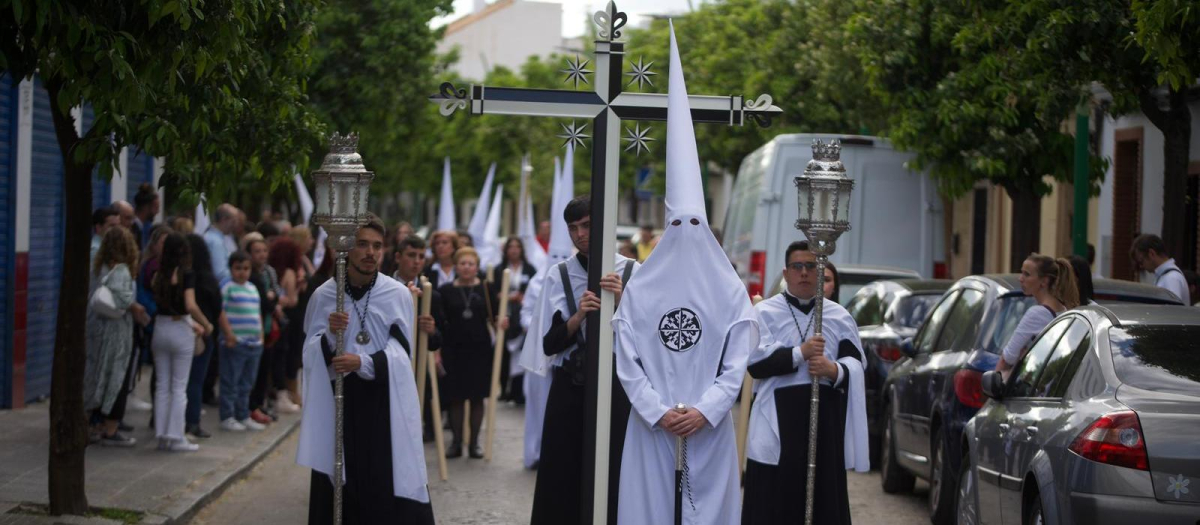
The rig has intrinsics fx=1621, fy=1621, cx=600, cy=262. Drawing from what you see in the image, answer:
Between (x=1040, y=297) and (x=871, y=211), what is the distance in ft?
29.5

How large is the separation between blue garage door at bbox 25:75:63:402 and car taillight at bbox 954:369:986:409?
9133 mm

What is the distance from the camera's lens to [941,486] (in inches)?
393

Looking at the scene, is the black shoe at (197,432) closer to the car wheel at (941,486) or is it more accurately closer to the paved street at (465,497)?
the paved street at (465,497)

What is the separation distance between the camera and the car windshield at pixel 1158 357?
267 inches

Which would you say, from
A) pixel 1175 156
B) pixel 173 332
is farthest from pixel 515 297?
pixel 1175 156

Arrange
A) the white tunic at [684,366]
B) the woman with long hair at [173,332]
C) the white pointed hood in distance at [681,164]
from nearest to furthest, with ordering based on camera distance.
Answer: the white pointed hood in distance at [681,164], the white tunic at [684,366], the woman with long hair at [173,332]

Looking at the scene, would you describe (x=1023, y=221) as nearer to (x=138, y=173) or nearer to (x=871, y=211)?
(x=871, y=211)

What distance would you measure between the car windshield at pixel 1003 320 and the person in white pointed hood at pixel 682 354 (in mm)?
3785

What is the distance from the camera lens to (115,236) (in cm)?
1197

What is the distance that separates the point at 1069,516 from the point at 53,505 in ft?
18.3

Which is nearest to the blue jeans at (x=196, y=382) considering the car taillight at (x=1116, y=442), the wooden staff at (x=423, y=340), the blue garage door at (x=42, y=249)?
the wooden staff at (x=423, y=340)

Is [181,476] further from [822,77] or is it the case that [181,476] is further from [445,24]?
[445,24]

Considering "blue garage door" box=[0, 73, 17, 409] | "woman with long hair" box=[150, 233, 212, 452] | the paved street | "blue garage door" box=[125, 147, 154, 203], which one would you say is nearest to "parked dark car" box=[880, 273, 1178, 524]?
the paved street

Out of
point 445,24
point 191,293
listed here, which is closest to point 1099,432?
point 191,293
